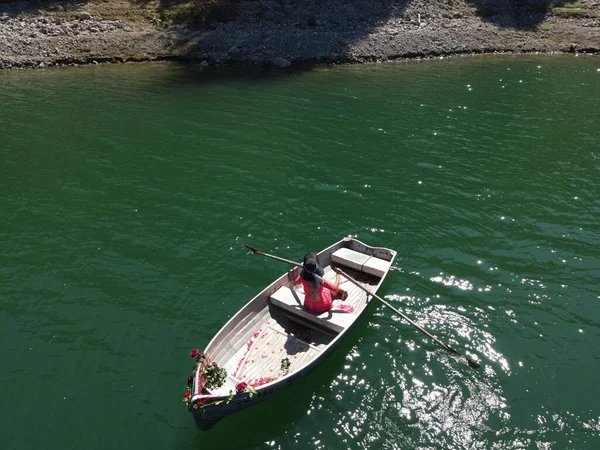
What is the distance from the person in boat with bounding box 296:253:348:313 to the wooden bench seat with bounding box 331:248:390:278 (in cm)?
213

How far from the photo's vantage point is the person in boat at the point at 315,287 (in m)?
14.9

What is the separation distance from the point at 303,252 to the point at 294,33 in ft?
126

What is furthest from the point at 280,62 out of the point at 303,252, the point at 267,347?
the point at 267,347

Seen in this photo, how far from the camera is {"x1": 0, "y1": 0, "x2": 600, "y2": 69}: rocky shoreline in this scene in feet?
156

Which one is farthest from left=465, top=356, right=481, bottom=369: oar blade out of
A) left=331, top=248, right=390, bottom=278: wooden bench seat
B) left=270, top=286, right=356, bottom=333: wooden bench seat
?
left=331, top=248, right=390, bottom=278: wooden bench seat

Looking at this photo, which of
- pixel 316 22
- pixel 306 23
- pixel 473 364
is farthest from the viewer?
Result: pixel 306 23

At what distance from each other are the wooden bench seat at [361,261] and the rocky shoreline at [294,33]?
33.4 meters

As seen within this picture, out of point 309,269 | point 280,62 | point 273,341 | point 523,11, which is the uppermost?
point 523,11

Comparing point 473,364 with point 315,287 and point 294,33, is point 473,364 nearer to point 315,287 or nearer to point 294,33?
point 315,287

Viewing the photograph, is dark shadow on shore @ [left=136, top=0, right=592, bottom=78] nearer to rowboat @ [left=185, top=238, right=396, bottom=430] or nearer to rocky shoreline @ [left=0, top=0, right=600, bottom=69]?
rocky shoreline @ [left=0, top=0, right=600, bottom=69]

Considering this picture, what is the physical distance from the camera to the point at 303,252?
1988 cm

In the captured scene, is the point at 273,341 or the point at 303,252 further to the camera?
the point at 303,252

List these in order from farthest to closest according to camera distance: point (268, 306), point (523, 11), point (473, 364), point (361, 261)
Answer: point (523, 11)
point (361, 261)
point (268, 306)
point (473, 364)

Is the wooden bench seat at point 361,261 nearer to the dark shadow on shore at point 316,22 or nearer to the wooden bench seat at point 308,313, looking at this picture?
the wooden bench seat at point 308,313
